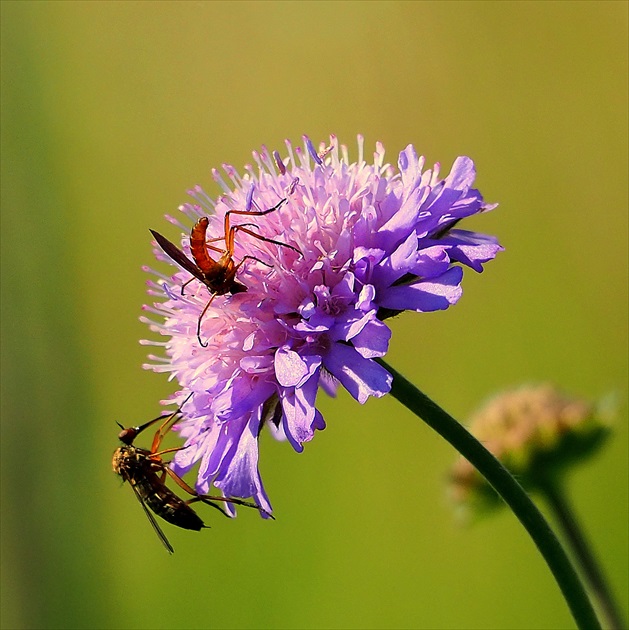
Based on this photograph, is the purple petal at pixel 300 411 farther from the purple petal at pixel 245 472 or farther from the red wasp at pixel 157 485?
the red wasp at pixel 157 485

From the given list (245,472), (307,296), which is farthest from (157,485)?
(307,296)

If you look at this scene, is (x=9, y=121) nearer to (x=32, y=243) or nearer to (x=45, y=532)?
(x=32, y=243)

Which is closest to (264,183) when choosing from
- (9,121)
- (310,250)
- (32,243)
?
(310,250)

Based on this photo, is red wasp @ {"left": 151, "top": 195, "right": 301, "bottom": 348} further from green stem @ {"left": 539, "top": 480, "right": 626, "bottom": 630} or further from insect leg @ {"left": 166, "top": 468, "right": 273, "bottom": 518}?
green stem @ {"left": 539, "top": 480, "right": 626, "bottom": 630}

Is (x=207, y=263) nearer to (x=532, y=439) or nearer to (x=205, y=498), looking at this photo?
(x=205, y=498)

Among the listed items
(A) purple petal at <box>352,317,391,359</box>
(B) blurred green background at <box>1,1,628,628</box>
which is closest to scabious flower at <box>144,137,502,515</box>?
(A) purple petal at <box>352,317,391,359</box>

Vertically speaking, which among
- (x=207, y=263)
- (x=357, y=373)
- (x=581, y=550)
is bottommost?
(x=581, y=550)

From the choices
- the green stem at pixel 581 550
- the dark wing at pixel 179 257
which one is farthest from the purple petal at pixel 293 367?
the green stem at pixel 581 550
